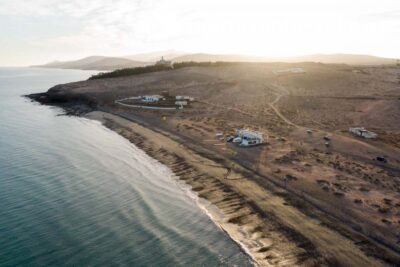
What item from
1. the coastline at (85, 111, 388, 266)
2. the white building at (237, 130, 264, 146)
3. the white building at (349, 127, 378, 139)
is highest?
the white building at (237, 130, 264, 146)

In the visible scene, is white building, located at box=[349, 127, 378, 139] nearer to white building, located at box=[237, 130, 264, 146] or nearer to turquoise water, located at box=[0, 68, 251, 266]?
white building, located at box=[237, 130, 264, 146]

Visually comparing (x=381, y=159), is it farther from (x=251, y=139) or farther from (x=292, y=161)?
(x=251, y=139)

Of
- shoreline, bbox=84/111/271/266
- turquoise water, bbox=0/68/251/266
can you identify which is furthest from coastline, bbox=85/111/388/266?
turquoise water, bbox=0/68/251/266

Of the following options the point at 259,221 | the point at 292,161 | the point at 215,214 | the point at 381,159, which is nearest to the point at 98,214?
the point at 215,214

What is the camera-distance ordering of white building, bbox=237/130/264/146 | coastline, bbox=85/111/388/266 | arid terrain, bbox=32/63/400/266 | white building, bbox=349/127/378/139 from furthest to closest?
1. white building, bbox=349/127/378/139
2. white building, bbox=237/130/264/146
3. arid terrain, bbox=32/63/400/266
4. coastline, bbox=85/111/388/266

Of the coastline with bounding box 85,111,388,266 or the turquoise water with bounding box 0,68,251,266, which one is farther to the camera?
the turquoise water with bounding box 0,68,251,266

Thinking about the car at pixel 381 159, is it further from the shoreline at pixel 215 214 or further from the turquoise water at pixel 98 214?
the turquoise water at pixel 98 214
